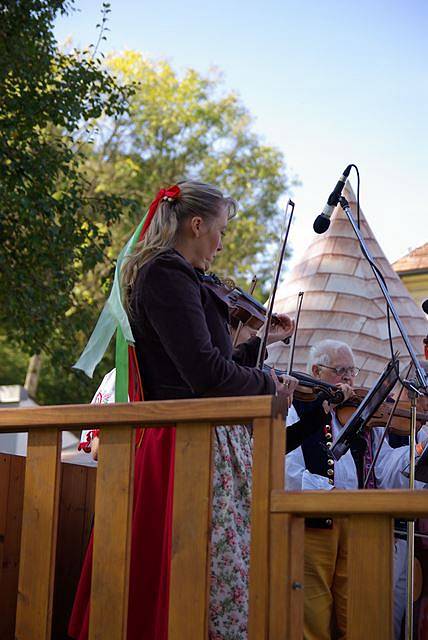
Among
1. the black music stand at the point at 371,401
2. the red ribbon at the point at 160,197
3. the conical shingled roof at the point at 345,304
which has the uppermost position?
the conical shingled roof at the point at 345,304

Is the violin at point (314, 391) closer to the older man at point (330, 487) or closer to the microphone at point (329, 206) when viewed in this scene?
the older man at point (330, 487)

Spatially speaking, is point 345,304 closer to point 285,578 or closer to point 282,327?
point 282,327

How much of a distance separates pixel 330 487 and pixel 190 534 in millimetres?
2459

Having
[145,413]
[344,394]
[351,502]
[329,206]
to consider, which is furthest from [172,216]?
[344,394]

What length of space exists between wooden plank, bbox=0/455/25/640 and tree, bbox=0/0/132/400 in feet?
20.9

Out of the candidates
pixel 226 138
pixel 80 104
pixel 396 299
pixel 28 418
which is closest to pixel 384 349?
pixel 396 299

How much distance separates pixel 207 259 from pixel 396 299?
5.68m

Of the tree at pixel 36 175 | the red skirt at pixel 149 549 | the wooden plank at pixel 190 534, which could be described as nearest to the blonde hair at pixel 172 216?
the red skirt at pixel 149 549

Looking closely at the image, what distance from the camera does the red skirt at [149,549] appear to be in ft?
9.67

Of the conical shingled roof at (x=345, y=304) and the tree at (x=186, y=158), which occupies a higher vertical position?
the tree at (x=186, y=158)

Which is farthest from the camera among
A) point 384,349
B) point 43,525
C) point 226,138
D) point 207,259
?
point 226,138

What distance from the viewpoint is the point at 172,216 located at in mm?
3400

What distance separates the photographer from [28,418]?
287cm

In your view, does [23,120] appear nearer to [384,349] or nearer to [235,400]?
[384,349]
